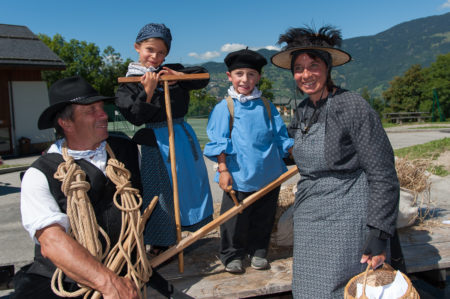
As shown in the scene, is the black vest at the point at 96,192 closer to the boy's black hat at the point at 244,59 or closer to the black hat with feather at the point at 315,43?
the boy's black hat at the point at 244,59

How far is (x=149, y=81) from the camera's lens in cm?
245

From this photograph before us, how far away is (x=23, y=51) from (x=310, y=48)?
16.2 m

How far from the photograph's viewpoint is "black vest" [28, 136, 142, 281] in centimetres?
193

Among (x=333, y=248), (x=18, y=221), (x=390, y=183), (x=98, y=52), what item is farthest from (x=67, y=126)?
(x=98, y=52)

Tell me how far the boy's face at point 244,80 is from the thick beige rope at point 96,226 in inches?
44.5

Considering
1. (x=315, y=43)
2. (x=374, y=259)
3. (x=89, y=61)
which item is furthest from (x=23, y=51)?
(x=89, y=61)

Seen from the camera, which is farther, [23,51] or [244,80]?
[23,51]

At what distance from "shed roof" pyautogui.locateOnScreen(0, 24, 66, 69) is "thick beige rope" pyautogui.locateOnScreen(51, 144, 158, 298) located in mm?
14655

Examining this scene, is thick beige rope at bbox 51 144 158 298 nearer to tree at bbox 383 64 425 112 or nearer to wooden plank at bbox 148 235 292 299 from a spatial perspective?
wooden plank at bbox 148 235 292 299

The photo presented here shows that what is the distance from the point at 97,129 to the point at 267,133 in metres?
1.19

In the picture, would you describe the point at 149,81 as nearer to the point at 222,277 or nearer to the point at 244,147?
the point at 244,147

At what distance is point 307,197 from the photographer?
2.21 meters

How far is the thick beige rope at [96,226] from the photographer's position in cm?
186

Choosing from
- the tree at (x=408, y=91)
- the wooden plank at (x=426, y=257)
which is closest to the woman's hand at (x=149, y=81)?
the wooden plank at (x=426, y=257)
